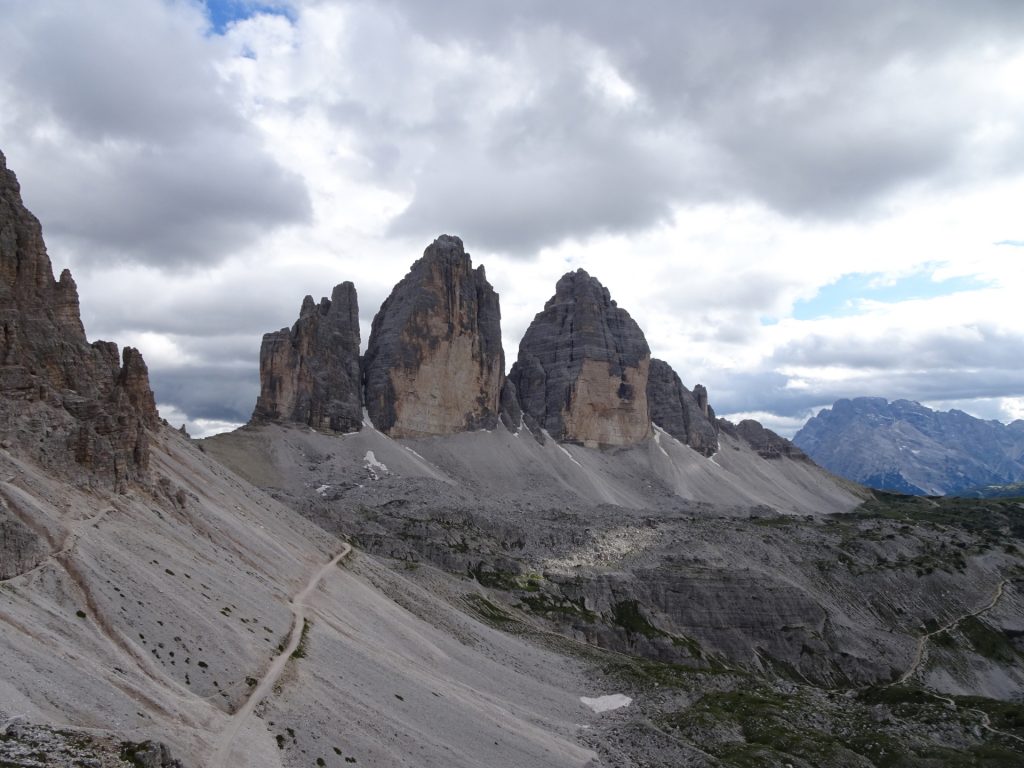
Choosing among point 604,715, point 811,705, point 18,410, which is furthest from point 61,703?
point 811,705

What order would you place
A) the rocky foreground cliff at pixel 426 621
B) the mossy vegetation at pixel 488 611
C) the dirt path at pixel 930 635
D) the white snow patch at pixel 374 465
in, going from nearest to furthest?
1. the rocky foreground cliff at pixel 426 621
2. the mossy vegetation at pixel 488 611
3. the dirt path at pixel 930 635
4. the white snow patch at pixel 374 465

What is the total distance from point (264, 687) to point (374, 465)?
11626 cm

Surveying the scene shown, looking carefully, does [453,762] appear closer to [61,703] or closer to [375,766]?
[375,766]

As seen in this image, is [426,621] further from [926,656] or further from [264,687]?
[926,656]

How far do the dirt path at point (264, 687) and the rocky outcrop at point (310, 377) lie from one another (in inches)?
4233

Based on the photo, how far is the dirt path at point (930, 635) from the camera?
88200mm

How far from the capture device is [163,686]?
31.9 metres

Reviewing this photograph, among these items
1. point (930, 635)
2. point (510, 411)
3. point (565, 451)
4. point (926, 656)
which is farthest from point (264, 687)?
point (510, 411)

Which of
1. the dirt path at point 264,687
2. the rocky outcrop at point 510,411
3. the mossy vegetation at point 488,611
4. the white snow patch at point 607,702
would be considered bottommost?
the white snow patch at point 607,702

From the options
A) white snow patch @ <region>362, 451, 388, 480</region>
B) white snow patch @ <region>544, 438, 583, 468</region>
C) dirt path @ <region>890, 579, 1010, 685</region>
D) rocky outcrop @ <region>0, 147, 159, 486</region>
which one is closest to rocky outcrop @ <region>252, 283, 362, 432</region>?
white snow patch @ <region>362, 451, 388, 480</region>

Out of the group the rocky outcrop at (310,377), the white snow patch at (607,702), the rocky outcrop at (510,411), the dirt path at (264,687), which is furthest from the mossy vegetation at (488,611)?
the rocky outcrop at (510,411)

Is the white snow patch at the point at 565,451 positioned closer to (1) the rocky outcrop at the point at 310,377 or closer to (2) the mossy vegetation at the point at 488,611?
(1) the rocky outcrop at the point at 310,377

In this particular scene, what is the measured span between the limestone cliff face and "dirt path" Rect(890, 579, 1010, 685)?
109m

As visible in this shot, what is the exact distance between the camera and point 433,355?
180375mm
